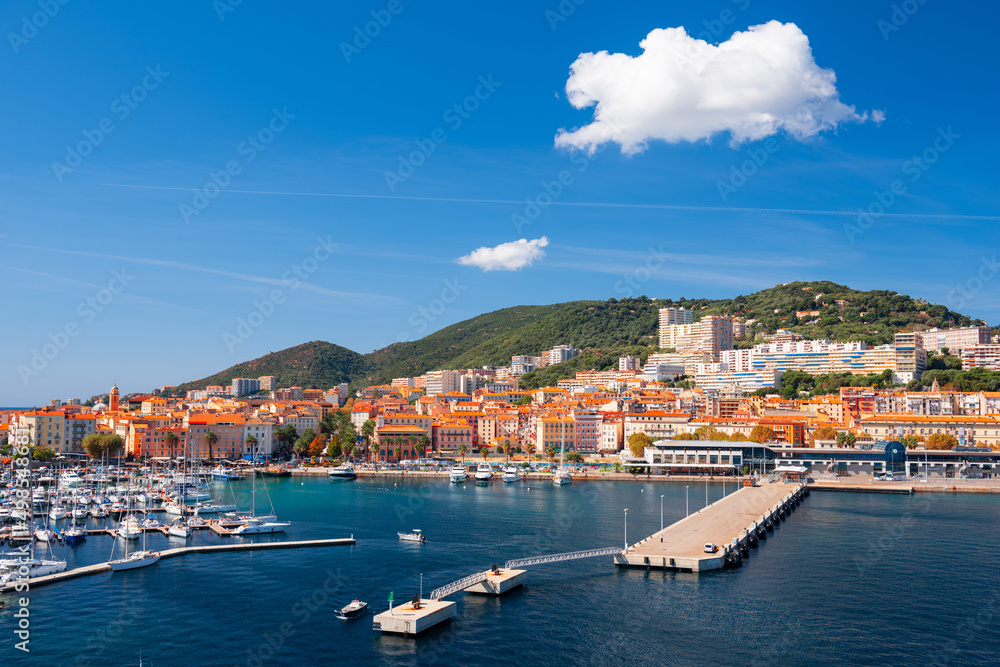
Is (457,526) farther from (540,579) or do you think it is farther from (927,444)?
(927,444)

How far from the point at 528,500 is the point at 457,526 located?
10562 millimetres

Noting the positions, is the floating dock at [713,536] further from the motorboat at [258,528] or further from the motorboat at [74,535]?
the motorboat at [74,535]

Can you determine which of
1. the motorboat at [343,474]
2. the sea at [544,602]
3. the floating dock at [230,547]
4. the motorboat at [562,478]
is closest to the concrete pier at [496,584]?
the sea at [544,602]

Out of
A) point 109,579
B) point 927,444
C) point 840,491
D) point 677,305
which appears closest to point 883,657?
point 109,579

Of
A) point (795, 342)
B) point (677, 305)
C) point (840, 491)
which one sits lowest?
Result: point (840, 491)

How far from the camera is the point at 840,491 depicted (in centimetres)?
4884

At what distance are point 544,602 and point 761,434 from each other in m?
46.3

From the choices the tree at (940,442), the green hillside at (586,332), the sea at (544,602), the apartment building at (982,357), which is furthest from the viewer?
the green hillside at (586,332)

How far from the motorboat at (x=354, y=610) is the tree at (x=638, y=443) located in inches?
1741

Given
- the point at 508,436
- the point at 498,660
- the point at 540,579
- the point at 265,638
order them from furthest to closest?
the point at 508,436
the point at 540,579
the point at 265,638
the point at 498,660

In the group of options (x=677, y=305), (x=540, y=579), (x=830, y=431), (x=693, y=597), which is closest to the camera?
(x=693, y=597)

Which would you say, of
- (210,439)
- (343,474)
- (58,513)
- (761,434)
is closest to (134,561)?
(58,513)

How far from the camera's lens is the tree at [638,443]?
6231 cm

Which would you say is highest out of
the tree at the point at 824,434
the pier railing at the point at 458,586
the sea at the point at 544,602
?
the tree at the point at 824,434
